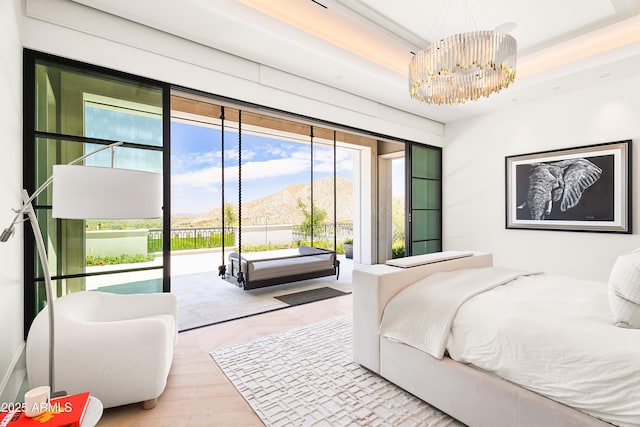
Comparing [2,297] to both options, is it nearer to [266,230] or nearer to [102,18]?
[102,18]

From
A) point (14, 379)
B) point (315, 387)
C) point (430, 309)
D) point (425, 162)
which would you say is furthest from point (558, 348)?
point (425, 162)

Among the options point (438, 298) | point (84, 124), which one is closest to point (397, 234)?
point (438, 298)

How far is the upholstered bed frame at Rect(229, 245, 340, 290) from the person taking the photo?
434cm

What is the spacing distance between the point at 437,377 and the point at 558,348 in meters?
0.64

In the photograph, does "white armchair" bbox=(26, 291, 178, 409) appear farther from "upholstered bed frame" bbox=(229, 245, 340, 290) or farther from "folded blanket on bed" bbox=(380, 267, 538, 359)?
"upholstered bed frame" bbox=(229, 245, 340, 290)

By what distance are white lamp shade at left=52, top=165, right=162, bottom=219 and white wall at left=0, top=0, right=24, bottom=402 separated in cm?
86

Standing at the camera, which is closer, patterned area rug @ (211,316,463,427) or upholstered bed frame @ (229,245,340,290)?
patterned area rug @ (211,316,463,427)

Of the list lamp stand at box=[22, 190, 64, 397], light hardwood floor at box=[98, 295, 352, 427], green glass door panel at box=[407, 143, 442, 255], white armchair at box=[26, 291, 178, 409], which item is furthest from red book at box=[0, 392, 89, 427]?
green glass door panel at box=[407, 143, 442, 255]

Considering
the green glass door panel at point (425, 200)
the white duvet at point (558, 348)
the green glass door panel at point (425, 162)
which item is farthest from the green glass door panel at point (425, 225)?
the white duvet at point (558, 348)

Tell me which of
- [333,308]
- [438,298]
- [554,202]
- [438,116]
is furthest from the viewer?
[438,116]

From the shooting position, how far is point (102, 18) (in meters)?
2.57

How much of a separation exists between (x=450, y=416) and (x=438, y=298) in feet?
2.07

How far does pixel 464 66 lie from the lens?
2299 millimetres

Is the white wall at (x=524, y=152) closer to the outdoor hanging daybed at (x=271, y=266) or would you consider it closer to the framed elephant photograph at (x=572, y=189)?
the framed elephant photograph at (x=572, y=189)
